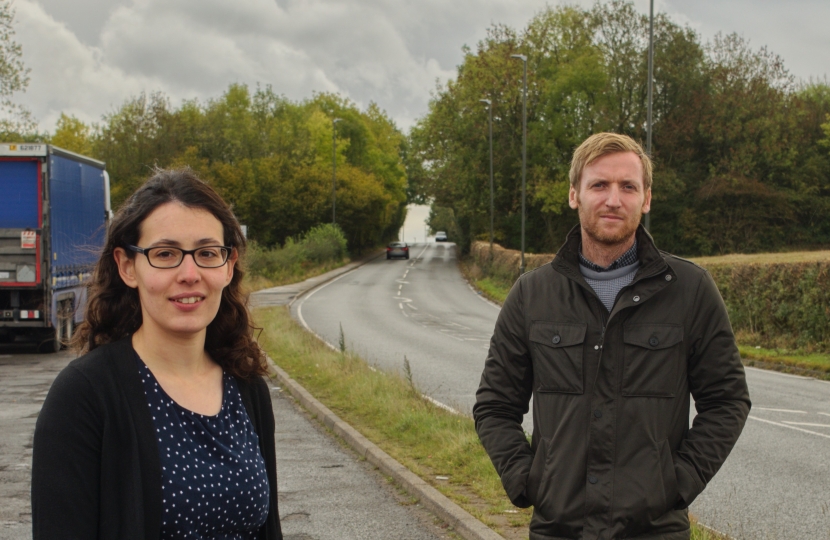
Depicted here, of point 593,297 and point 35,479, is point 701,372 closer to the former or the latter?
point 593,297

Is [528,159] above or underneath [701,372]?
above

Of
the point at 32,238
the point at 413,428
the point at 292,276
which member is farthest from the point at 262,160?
the point at 413,428

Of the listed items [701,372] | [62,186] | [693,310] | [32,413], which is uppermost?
[62,186]

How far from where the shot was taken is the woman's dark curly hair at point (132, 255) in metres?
2.39

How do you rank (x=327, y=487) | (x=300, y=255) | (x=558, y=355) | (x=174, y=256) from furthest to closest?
(x=300, y=255), (x=327, y=487), (x=558, y=355), (x=174, y=256)

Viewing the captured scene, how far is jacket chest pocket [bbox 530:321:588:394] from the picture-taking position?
2.95m

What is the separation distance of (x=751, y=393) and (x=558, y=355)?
11.9 metres

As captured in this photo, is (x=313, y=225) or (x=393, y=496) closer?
(x=393, y=496)

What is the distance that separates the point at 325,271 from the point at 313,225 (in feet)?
38.6

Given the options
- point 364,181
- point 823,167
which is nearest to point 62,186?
point 823,167

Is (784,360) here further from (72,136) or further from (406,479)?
(72,136)

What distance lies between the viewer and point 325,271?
188 feet

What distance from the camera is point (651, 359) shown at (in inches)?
114

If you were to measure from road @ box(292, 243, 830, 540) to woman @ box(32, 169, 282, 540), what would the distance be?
4663mm
